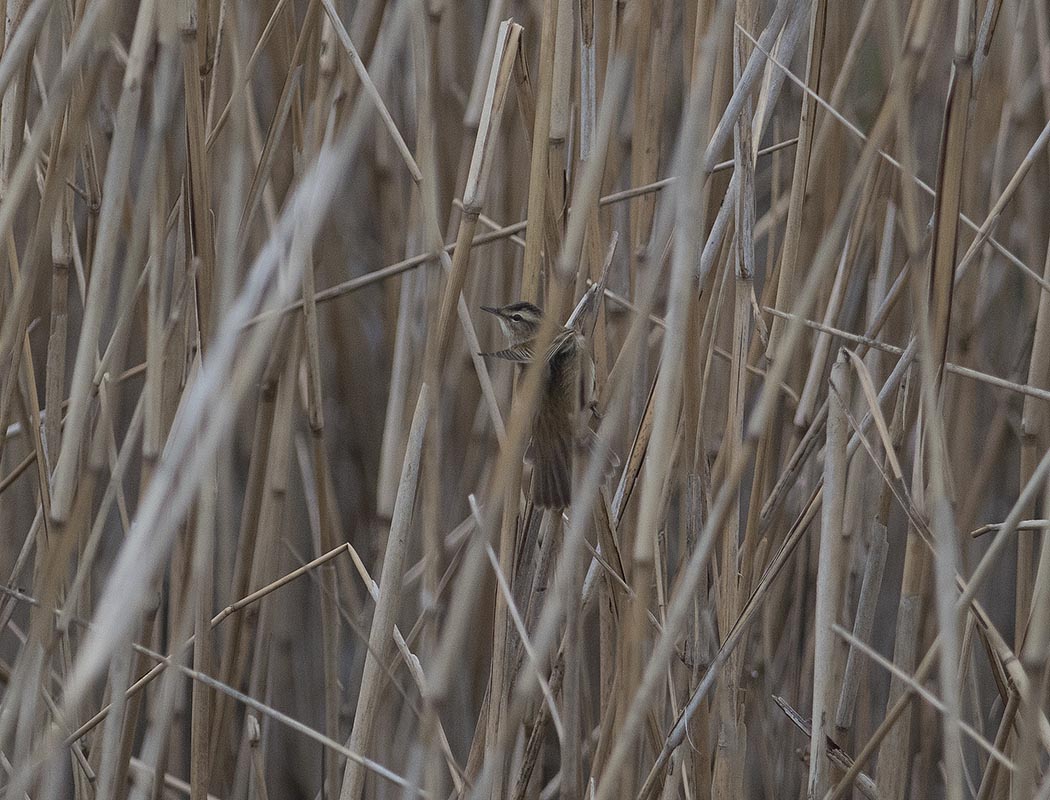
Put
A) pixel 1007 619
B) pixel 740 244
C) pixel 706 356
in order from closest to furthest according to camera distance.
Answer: pixel 740 244 → pixel 706 356 → pixel 1007 619

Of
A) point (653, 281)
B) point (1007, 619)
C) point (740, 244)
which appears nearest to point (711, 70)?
point (653, 281)

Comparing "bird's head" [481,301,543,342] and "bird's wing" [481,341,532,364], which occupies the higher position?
"bird's head" [481,301,543,342]

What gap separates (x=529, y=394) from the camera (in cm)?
72

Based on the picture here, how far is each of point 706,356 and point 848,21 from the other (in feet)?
2.23

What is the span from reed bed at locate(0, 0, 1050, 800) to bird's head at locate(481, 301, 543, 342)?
1.1 inches

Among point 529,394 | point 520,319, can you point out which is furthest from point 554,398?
point 529,394

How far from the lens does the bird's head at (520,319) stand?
1.16 meters

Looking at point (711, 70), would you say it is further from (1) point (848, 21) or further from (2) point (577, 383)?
(1) point (848, 21)

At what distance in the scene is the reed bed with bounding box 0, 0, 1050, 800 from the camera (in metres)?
0.79

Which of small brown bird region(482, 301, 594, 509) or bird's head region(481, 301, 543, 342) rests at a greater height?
bird's head region(481, 301, 543, 342)

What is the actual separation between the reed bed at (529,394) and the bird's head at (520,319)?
29 millimetres

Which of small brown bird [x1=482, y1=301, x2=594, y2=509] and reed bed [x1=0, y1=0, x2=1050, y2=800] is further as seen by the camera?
small brown bird [x1=482, y1=301, x2=594, y2=509]

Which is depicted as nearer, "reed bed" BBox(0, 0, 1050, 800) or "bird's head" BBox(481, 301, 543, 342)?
"reed bed" BBox(0, 0, 1050, 800)

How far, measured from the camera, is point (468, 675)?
6.39ft
